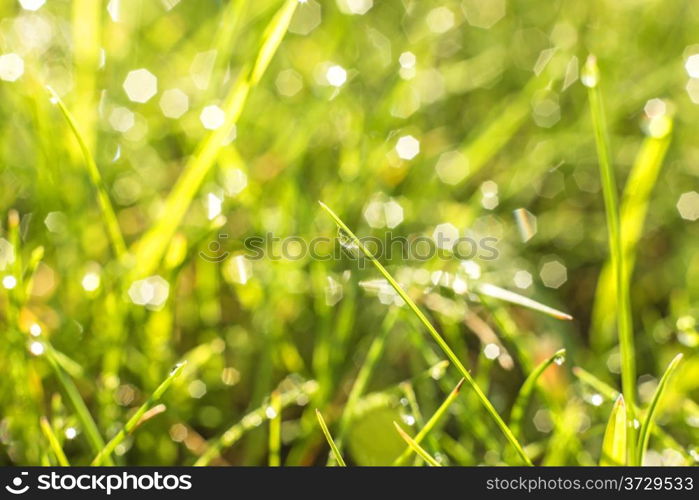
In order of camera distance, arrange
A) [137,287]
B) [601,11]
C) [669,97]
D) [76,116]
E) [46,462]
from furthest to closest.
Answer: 1. [601,11]
2. [669,97]
3. [76,116]
4. [137,287]
5. [46,462]

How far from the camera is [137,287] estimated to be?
0.70 metres

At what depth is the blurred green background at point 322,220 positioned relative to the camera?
27.3 inches

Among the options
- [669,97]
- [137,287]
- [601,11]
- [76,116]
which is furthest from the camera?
[601,11]

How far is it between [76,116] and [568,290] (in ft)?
1.98

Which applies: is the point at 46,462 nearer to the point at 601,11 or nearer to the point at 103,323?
the point at 103,323

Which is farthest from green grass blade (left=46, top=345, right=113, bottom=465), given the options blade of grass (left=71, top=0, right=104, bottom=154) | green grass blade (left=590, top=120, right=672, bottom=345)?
green grass blade (left=590, top=120, right=672, bottom=345)

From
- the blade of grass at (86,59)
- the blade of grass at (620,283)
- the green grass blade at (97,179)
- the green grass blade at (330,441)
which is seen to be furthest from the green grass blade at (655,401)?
the blade of grass at (86,59)

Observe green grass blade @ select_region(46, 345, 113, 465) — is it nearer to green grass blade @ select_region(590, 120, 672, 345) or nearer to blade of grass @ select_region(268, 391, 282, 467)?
blade of grass @ select_region(268, 391, 282, 467)

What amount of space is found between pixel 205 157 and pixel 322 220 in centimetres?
20

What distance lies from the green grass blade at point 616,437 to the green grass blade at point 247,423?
263 mm

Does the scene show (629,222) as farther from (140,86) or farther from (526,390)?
(140,86)

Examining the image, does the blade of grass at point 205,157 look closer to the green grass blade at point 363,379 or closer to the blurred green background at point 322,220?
the blurred green background at point 322,220

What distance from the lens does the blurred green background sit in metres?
0.69
